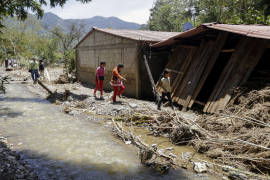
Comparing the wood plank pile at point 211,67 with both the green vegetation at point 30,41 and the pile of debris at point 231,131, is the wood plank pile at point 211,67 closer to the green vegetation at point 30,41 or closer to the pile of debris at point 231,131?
the pile of debris at point 231,131

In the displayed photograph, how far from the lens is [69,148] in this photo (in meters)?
4.79

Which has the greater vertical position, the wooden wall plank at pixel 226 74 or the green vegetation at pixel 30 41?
the green vegetation at pixel 30 41

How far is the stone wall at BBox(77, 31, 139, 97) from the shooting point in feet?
29.6

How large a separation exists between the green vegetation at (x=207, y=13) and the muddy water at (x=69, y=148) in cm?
1150

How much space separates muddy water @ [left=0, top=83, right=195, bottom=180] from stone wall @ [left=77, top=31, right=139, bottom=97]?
127 inches

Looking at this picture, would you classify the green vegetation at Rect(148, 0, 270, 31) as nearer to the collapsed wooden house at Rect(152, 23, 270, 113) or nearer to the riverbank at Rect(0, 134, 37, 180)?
the collapsed wooden house at Rect(152, 23, 270, 113)

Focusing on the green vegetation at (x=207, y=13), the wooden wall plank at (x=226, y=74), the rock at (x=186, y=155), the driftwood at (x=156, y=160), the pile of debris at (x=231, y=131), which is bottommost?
the rock at (x=186, y=155)

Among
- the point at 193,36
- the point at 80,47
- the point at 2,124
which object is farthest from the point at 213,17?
the point at 2,124

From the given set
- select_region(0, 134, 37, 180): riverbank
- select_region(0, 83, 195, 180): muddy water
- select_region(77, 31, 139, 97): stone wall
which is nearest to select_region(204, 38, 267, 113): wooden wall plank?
select_region(0, 83, 195, 180): muddy water

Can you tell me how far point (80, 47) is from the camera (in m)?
14.0

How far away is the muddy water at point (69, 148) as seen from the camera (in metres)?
3.78

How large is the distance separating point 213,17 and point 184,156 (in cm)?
2312

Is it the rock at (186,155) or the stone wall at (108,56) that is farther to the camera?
the stone wall at (108,56)

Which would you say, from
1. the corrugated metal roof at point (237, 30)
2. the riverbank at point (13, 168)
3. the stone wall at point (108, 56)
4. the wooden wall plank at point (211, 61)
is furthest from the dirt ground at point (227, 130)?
the riverbank at point (13, 168)
